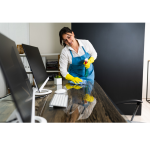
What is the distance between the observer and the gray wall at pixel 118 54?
2.45 m

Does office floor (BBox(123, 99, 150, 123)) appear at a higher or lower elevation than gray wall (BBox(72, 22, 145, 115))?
lower

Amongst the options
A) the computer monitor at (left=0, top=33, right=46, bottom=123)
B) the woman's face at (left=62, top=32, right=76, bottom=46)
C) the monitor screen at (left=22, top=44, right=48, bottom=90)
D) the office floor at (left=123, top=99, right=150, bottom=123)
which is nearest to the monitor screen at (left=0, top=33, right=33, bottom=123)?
the computer monitor at (left=0, top=33, right=46, bottom=123)

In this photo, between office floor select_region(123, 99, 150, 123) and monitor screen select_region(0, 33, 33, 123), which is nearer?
monitor screen select_region(0, 33, 33, 123)

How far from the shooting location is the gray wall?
8.03ft

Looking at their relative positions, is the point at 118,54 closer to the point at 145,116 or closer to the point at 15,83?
the point at 145,116

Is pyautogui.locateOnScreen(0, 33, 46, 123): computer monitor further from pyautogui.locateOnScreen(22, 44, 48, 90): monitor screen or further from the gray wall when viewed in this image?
the gray wall

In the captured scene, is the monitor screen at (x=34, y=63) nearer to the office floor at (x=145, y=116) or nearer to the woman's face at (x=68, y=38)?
the woman's face at (x=68, y=38)

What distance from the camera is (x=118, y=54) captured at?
2.51 m

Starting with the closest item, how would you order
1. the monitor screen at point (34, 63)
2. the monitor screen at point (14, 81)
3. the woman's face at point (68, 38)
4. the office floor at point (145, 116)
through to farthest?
the monitor screen at point (14, 81) < the monitor screen at point (34, 63) < the woman's face at point (68, 38) < the office floor at point (145, 116)

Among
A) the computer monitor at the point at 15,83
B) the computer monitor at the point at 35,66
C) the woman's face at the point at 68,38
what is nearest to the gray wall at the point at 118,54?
the woman's face at the point at 68,38
